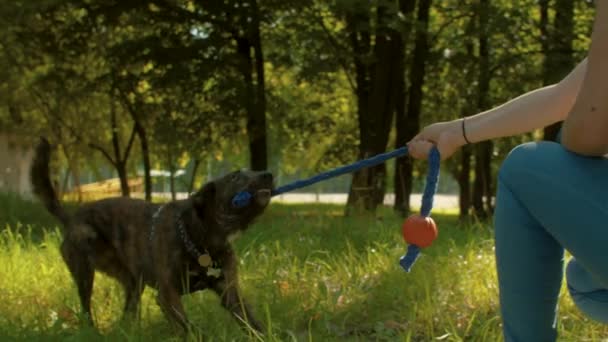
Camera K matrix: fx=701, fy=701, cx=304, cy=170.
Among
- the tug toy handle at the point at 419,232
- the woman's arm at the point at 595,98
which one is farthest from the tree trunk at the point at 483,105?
the woman's arm at the point at 595,98

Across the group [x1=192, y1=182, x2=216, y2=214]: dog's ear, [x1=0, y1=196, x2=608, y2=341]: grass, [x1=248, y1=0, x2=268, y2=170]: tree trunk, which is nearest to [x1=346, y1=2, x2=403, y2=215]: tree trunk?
[x1=248, y1=0, x2=268, y2=170]: tree trunk

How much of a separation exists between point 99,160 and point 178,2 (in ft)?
70.7

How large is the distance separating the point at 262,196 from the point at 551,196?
2.11 metres

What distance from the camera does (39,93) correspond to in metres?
22.4

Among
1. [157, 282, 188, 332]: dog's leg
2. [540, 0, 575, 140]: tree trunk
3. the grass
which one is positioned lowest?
the grass

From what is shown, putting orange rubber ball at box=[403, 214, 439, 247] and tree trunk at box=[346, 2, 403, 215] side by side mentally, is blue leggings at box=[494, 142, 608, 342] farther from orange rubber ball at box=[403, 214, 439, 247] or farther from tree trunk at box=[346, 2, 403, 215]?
tree trunk at box=[346, 2, 403, 215]

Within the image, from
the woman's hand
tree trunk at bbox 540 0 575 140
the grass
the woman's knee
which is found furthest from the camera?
tree trunk at bbox 540 0 575 140

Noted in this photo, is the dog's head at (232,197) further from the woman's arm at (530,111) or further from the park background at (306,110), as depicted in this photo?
the woman's arm at (530,111)

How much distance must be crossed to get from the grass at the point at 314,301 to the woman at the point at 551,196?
0.84 metres

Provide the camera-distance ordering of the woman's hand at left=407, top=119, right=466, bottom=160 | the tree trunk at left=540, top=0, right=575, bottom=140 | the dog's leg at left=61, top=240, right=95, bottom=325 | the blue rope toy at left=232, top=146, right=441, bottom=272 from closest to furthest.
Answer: the woman's hand at left=407, top=119, right=466, bottom=160, the blue rope toy at left=232, top=146, right=441, bottom=272, the dog's leg at left=61, top=240, right=95, bottom=325, the tree trunk at left=540, top=0, right=575, bottom=140

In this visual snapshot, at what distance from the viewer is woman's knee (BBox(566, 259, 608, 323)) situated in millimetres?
2277

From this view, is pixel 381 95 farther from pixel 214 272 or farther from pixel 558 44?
pixel 214 272

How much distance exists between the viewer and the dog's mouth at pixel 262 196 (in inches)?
152

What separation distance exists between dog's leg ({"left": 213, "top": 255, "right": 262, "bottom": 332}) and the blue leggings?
72.8 inches
